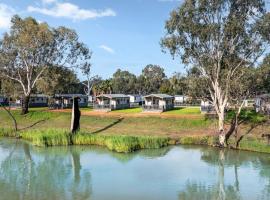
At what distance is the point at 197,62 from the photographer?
152ft

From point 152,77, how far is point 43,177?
131393 mm

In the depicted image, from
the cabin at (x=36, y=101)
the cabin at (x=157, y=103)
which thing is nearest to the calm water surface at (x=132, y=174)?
the cabin at (x=157, y=103)

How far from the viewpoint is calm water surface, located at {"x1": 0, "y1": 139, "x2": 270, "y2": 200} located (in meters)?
25.5

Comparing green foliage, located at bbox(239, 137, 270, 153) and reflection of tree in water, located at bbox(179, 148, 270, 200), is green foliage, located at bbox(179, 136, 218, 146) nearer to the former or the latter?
reflection of tree in water, located at bbox(179, 148, 270, 200)

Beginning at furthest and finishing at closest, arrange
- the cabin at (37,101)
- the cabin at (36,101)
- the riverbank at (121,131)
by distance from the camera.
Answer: the cabin at (37,101) < the cabin at (36,101) < the riverbank at (121,131)

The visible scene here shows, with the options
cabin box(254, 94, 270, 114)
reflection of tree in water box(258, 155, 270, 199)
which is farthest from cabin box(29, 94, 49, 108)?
reflection of tree in water box(258, 155, 270, 199)

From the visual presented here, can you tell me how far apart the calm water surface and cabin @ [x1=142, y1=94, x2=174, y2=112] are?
26.8 meters

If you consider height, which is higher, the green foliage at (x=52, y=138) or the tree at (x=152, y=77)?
the tree at (x=152, y=77)

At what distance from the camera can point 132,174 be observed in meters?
30.7

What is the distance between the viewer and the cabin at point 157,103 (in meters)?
69.8

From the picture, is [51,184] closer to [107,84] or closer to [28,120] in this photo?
[28,120]

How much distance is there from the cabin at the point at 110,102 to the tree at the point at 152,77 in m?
70.8

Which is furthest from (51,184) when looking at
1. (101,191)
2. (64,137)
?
(64,137)

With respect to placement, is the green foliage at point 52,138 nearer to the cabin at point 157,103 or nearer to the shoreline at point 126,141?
the shoreline at point 126,141
